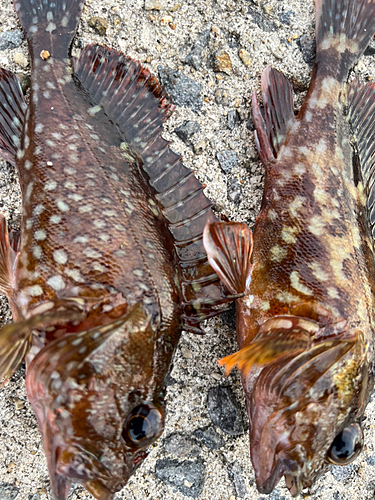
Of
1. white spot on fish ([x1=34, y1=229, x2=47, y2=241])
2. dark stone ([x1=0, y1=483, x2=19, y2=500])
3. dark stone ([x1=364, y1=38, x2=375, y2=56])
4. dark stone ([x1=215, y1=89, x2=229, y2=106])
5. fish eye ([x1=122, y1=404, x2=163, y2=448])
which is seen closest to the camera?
fish eye ([x1=122, y1=404, x2=163, y2=448])

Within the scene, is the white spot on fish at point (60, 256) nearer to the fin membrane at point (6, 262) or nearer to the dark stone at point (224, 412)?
the fin membrane at point (6, 262)

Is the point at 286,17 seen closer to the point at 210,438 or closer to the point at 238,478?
the point at 210,438

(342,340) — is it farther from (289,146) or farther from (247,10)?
(247,10)

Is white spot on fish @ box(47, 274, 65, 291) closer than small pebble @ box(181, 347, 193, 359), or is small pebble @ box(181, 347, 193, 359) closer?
white spot on fish @ box(47, 274, 65, 291)

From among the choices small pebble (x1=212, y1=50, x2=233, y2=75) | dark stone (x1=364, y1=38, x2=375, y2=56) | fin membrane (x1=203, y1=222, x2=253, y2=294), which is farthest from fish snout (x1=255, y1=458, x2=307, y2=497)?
dark stone (x1=364, y1=38, x2=375, y2=56)

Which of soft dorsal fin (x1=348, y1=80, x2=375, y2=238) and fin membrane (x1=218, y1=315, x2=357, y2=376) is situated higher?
soft dorsal fin (x1=348, y1=80, x2=375, y2=238)

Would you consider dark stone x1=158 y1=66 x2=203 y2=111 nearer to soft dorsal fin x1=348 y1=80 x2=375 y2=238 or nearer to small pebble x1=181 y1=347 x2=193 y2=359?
soft dorsal fin x1=348 y1=80 x2=375 y2=238

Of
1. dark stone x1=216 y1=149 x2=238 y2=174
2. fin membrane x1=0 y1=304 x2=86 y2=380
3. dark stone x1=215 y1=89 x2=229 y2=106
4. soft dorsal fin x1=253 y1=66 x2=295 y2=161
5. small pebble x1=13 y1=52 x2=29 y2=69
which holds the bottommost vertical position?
fin membrane x1=0 y1=304 x2=86 y2=380

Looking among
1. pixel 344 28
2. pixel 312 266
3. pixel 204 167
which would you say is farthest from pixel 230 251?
pixel 344 28
